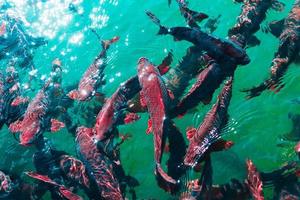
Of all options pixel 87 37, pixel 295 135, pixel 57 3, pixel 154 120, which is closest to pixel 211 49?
pixel 154 120

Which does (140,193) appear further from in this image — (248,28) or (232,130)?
(248,28)

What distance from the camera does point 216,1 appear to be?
493 inches

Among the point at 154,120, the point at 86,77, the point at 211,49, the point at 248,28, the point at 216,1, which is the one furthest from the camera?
the point at 216,1

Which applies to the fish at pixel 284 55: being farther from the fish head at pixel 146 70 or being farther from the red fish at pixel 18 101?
the red fish at pixel 18 101

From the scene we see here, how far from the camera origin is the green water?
28.4 ft

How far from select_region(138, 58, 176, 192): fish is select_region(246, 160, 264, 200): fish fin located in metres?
1.33

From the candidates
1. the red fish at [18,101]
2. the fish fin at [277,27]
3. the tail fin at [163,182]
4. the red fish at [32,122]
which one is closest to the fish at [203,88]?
the tail fin at [163,182]

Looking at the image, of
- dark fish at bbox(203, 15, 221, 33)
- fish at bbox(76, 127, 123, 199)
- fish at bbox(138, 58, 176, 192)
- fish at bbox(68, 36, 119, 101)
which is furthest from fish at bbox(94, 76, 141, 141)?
dark fish at bbox(203, 15, 221, 33)

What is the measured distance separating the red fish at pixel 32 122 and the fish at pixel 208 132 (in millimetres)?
3326

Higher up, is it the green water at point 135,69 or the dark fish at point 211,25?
the dark fish at point 211,25

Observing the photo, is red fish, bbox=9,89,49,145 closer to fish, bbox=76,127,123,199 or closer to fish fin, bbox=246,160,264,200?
fish, bbox=76,127,123,199

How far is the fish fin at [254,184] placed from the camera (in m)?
5.75

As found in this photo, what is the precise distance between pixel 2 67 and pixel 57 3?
12.1 ft

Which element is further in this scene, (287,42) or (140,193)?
(140,193)
